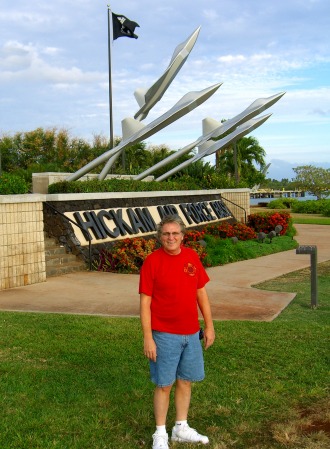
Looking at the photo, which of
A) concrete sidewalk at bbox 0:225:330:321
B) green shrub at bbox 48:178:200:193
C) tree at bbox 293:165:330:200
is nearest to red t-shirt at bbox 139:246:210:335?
concrete sidewalk at bbox 0:225:330:321

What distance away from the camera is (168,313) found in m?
3.55

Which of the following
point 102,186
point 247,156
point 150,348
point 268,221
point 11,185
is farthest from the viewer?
point 247,156

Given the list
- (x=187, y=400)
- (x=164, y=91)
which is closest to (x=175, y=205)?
(x=164, y=91)

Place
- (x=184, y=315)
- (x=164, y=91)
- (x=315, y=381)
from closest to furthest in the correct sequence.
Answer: (x=184, y=315), (x=315, y=381), (x=164, y=91)

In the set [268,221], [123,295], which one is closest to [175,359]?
[123,295]

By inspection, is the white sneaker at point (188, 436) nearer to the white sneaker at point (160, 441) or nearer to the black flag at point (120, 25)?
the white sneaker at point (160, 441)

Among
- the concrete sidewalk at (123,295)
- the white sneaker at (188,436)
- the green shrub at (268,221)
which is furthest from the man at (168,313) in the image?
the green shrub at (268,221)

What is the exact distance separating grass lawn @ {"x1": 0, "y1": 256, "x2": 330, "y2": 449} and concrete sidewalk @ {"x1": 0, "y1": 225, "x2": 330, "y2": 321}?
2.56 feet

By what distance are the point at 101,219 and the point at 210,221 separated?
5.97 metres

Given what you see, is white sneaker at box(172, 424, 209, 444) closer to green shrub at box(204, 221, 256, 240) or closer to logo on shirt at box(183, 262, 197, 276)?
logo on shirt at box(183, 262, 197, 276)

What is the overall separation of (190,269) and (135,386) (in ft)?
5.39

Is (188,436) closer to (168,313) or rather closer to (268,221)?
(168,313)

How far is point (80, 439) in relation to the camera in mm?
3729

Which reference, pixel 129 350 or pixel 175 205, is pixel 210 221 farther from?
pixel 129 350
